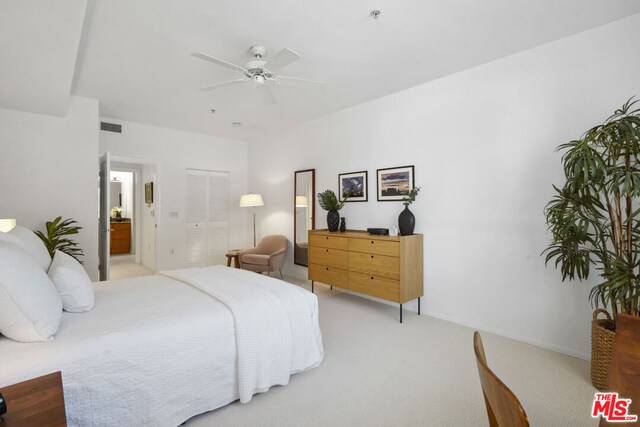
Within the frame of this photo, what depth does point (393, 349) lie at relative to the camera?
275 centimetres

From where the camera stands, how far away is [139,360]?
1615 mm

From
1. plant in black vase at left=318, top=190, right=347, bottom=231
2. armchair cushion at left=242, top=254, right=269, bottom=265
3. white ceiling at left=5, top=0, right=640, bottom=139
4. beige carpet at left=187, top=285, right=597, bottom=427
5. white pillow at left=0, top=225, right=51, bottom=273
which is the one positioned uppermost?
white ceiling at left=5, top=0, right=640, bottom=139

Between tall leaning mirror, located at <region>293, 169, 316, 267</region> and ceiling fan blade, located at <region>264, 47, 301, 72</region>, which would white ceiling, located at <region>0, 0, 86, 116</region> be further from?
tall leaning mirror, located at <region>293, 169, 316, 267</region>

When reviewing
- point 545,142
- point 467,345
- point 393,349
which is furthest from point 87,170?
point 545,142

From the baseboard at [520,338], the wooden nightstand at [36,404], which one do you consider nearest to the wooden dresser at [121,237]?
the baseboard at [520,338]

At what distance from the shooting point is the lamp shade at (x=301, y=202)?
17.0ft

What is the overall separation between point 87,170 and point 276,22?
336 cm

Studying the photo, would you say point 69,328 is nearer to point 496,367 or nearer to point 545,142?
point 496,367

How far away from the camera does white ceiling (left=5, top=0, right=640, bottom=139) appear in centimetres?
224

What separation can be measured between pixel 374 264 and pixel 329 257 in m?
0.73

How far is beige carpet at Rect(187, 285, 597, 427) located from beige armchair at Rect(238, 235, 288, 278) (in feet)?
6.72

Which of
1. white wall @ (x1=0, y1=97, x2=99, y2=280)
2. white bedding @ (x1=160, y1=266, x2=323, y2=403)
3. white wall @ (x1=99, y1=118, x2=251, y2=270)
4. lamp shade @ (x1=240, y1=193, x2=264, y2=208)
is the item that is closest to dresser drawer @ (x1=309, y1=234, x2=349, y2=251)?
white bedding @ (x1=160, y1=266, x2=323, y2=403)

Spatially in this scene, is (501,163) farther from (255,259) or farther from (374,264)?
(255,259)

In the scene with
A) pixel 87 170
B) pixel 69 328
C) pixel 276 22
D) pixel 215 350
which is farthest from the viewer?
pixel 87 170
